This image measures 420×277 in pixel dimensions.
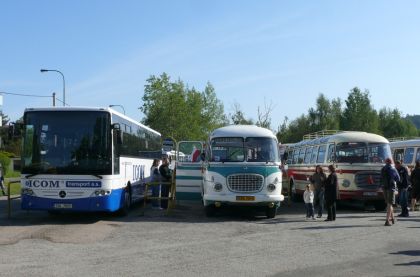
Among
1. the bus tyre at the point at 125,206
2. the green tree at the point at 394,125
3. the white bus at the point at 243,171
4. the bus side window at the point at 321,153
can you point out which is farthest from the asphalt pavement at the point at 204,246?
the green tree at the point at 394,125

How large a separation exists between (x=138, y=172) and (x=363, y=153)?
847 cm

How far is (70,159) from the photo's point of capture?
666 inches

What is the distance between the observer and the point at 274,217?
1914 centimetres

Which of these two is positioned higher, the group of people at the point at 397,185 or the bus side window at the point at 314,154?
the bus side window at the point at 314,154

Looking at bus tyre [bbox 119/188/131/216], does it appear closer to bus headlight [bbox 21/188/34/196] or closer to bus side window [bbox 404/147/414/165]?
bus headlight [bbox 21/188/34/196]

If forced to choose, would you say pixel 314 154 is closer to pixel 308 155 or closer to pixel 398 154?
pixel 308 155

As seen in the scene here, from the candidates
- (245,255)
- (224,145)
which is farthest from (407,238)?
(224,145)

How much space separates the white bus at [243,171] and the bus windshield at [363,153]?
4216 millimetres

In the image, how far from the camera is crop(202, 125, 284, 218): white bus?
715 inches

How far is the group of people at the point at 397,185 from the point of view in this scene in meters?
17.1

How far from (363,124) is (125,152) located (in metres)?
77.4

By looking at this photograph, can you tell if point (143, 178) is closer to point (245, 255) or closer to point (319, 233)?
point (319, 233)

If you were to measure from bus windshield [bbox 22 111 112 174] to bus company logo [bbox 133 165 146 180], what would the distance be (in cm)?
436

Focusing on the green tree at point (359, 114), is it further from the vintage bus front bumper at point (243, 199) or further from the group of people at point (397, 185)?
the vintage bus front bumper at point (243, 199)
